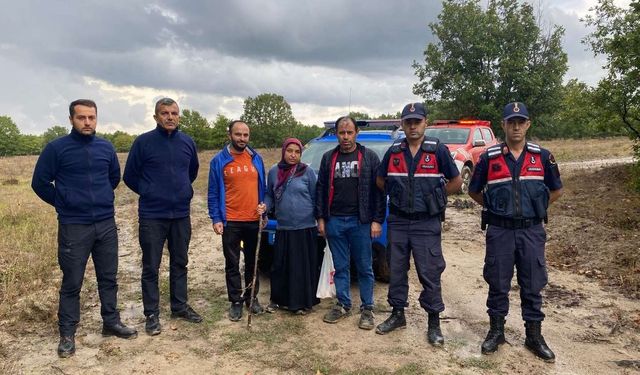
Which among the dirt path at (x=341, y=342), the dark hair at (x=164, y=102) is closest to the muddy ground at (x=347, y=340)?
the dirt path at (x=341, y=342)

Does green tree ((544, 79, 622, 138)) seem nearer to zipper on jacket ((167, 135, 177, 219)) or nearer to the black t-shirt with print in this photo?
the black t-shirt with print

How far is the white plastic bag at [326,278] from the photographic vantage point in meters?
4.95

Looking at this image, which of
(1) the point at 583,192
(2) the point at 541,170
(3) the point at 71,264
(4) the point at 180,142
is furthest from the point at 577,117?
(3) the point at 71,264

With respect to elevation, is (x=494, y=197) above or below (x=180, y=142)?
below

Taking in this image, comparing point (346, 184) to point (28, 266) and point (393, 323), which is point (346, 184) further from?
point (28, 266)

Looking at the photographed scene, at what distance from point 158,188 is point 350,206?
6.17 ft

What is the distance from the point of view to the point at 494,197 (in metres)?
4.00

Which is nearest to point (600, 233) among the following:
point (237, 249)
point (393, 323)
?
point (393, 323)

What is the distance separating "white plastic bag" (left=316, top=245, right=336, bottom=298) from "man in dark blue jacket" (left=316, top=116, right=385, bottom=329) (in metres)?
0.22

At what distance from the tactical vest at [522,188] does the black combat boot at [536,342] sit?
0.97m

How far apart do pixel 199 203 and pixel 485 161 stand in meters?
10.3

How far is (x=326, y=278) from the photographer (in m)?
4.96

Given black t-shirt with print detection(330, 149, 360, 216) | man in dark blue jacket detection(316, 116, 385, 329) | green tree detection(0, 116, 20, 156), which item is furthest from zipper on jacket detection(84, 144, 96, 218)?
green tree detection(0, 116, 20, 156)

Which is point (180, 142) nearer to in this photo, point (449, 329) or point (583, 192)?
point (449, 329)
